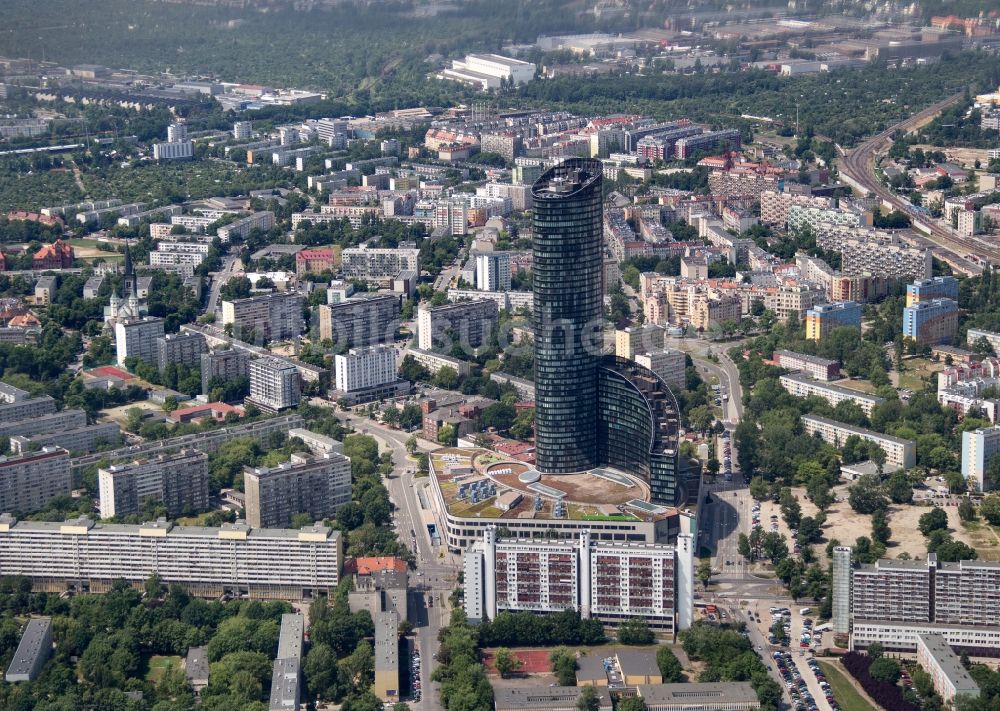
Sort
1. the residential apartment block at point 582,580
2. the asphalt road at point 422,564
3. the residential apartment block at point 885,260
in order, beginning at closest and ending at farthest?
1. the asphalt road at point 422,564
2. the residential apartment block at point 582,580
3. the residential apartment block at point 885,260

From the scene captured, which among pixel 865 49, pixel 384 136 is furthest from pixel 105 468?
pixel 865 49

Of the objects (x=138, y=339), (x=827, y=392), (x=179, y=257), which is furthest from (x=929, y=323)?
(x=179, y=257)

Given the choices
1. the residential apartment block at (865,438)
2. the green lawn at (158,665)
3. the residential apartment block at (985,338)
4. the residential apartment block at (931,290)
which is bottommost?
the green lawn at (158,665)

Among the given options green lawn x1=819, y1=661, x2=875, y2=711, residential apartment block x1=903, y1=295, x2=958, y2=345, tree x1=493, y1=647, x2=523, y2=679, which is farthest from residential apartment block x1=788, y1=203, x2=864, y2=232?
tree x1=493, y1=647, x2=523, y2=679

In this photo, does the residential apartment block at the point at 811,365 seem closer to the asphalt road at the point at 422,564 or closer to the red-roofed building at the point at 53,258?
the asphalt road at the point at 422,564

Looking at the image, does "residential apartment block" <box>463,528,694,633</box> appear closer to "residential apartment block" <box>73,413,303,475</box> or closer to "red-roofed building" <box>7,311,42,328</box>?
"residential apartment block" <box>73,413,303,475</box>

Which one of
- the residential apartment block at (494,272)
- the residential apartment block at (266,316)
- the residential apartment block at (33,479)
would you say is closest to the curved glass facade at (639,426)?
the residential apartment block at (33,479)
